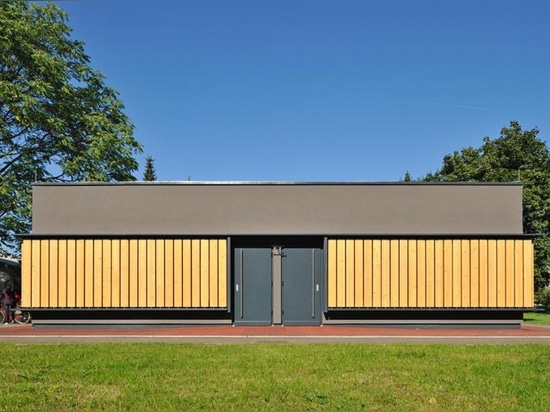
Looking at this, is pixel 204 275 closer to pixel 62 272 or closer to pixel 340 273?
pixel 340 273

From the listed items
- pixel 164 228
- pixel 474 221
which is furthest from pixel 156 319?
pixel 474 221

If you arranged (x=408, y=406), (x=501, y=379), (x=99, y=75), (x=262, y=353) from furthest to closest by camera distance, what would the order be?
(x=99, y=75), (x=262, y=353), (x=501, y=379), (x=408, y=406)

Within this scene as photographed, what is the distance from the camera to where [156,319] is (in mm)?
19203

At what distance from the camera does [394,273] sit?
18953 mm

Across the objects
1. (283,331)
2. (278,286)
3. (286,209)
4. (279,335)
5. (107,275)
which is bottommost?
(283,331)

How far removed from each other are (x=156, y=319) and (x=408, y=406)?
1243 cm

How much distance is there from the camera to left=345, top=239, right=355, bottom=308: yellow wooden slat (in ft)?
62.1

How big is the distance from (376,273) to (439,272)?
6.45 ft

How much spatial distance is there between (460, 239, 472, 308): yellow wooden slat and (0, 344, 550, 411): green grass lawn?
5.62 metres

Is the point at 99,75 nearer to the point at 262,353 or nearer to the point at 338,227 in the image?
the point at 338,227

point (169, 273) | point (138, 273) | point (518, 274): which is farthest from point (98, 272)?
point (518, 274)

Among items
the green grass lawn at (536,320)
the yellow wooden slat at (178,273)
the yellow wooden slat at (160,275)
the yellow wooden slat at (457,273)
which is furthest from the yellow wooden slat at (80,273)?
the green grass lawn at (536,320)

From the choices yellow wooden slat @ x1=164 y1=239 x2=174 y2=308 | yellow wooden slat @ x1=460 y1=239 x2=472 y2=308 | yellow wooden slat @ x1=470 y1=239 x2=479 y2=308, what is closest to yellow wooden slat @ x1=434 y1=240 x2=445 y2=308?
yellow wooden slat @ x1=460 y1=239 x2=472 y2=308

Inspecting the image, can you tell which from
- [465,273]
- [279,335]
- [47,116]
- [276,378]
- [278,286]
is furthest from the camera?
[47,116]
